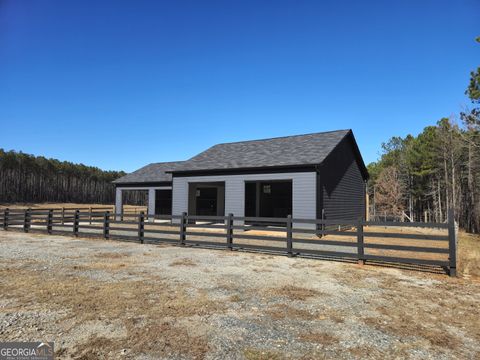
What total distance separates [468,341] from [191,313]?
371 centimetres

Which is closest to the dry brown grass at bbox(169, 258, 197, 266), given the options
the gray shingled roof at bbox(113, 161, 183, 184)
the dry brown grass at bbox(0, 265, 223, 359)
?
the dry brown grass at bbox(0, 265, 223, 359)

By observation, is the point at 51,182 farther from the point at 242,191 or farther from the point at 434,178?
the point at 434,178

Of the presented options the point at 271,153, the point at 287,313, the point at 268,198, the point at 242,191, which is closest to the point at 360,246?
the point at 287,313

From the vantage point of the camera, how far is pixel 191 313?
15.3ft

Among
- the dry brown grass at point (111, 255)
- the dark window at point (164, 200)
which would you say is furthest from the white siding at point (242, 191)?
the dry brown grass at point (111, 255)

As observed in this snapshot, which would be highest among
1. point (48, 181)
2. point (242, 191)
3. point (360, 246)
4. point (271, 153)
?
point (48, 181)

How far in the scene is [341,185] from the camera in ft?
66.5

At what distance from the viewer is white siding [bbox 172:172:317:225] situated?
16625mm

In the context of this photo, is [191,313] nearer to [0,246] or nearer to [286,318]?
[286,318]

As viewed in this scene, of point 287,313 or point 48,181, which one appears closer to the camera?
point 287,313

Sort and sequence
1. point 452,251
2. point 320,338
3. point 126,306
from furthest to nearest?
1. point 452,251
2. point 126,306
3. point 320,338

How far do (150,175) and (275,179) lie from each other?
15006 mm
